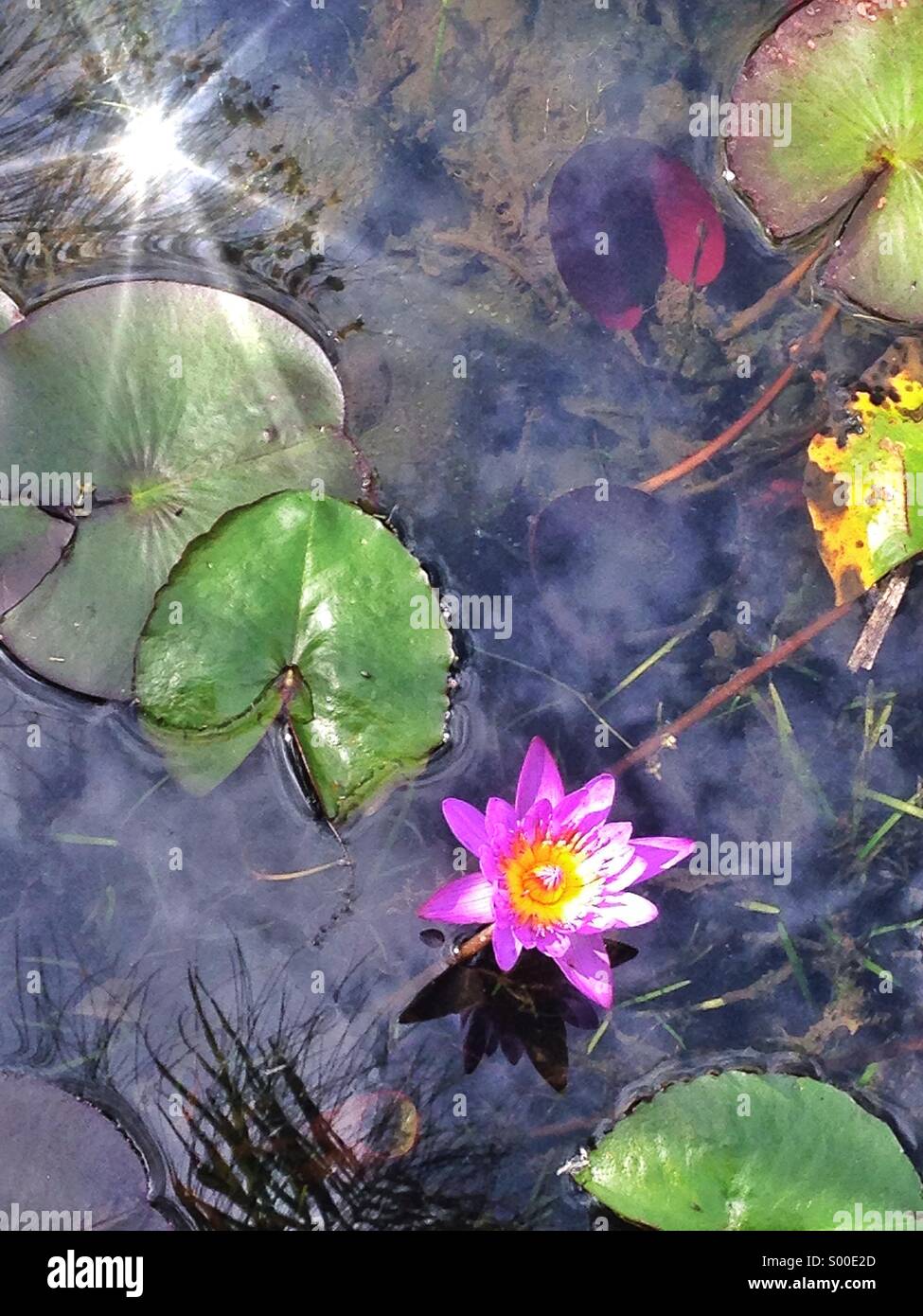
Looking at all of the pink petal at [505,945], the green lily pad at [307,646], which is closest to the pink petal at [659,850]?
the pink petal at [505,945]

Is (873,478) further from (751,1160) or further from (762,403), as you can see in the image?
(751,1160)

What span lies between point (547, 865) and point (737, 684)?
874 mm

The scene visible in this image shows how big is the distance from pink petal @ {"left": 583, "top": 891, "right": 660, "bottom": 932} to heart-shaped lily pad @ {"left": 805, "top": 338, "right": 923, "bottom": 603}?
1123mm

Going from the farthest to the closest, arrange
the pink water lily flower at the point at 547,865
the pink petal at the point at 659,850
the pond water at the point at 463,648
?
the pond water at the point at 463,648
the pink petal at the point at 659,850
the pink water lily flower at the point at 547,865

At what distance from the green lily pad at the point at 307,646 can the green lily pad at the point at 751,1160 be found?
4.15ft

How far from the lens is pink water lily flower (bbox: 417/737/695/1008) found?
10.4 feet

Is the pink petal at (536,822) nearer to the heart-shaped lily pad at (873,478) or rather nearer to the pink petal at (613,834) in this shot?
the pink petal at (613,834)

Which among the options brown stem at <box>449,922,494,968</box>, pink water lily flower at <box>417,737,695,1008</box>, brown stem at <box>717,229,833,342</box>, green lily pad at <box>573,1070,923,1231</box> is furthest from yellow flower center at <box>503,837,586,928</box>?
brown stem at <box>717,229,833,342</box>

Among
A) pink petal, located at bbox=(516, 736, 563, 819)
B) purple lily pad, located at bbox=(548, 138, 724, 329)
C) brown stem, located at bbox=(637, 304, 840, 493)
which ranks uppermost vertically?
purple lily pad, located at bbox=(548, 138, 724, 329)

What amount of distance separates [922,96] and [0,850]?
Result: 11.2 feet

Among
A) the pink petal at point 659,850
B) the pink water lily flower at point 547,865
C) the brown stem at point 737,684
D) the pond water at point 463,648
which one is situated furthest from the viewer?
the brown stem at point 737,684

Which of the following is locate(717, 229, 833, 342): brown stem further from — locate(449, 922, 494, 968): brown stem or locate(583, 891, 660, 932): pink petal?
locate(449, 922, 494, 968): brown stem

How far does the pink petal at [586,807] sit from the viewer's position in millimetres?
3197

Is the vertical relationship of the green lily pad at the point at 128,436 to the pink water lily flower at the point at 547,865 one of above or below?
above
